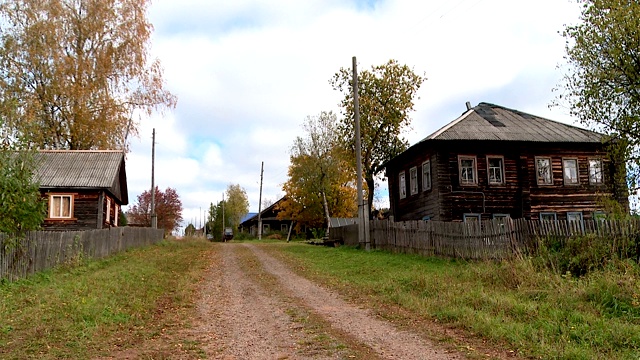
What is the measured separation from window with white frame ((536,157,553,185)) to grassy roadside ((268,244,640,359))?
14.6 metres

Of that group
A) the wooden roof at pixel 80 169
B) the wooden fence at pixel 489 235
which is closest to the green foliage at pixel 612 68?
the wooden fence at pixel 489 235

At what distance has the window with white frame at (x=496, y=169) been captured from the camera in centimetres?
2778

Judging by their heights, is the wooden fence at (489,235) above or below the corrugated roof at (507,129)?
below

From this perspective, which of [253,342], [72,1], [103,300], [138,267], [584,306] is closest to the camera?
[253,342]

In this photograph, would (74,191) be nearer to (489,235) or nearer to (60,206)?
(60,206)

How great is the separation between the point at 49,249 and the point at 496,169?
71.6 ft

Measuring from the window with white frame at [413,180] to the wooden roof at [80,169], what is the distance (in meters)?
17.1

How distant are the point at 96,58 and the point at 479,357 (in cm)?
3002

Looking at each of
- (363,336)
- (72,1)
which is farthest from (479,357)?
(72,1)

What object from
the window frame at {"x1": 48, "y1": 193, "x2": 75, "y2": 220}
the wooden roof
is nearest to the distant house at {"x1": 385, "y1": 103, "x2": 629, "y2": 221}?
the wooden roof

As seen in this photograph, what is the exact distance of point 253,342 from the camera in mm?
7938

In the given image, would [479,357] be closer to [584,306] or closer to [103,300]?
[584,306]

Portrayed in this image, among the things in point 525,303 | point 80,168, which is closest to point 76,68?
point 80,168

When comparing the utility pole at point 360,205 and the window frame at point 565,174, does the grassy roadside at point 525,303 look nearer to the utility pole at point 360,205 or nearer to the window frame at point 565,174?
the utility pole at point 360,205
